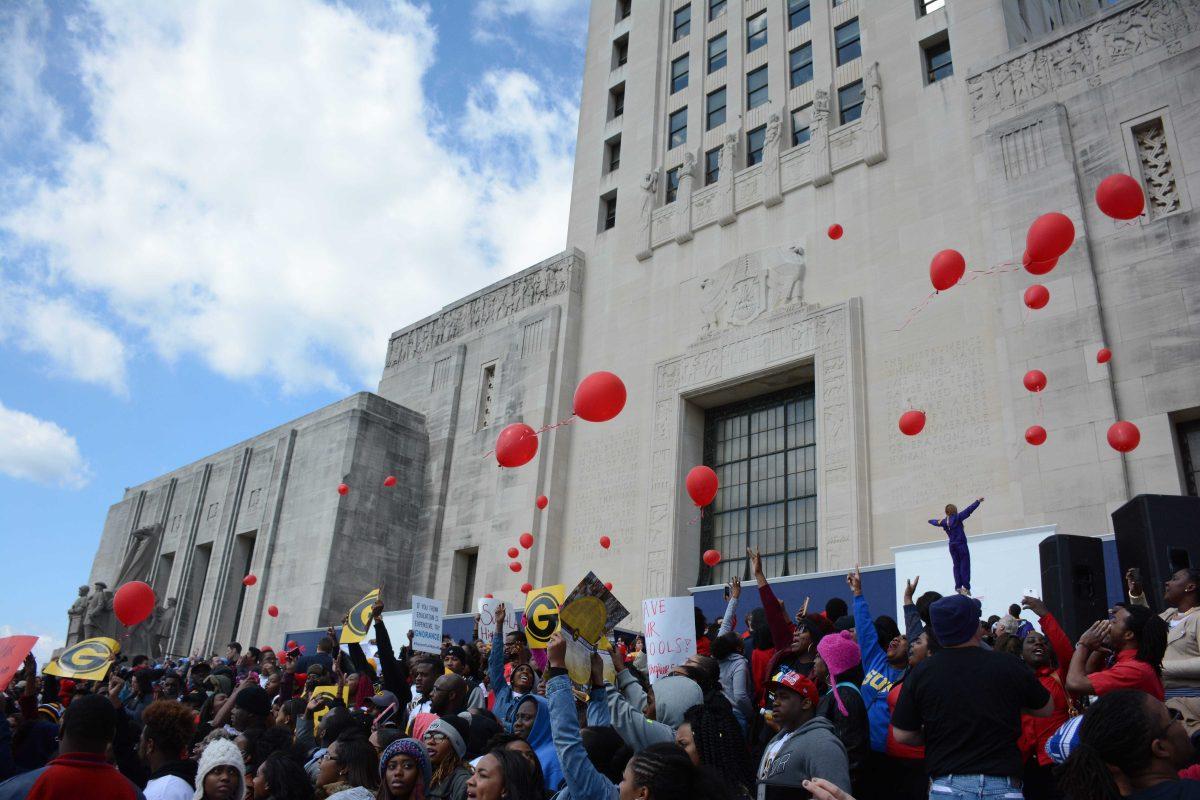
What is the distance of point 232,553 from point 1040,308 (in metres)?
26.6

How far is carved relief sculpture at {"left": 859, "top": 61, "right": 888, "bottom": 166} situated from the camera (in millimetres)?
21266

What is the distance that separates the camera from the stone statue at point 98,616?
2891 cm

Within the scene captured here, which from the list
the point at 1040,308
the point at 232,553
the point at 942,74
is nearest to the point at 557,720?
the point at 1040,308

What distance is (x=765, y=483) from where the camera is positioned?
2153 cm

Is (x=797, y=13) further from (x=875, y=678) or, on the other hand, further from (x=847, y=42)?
(x=875, y=678)

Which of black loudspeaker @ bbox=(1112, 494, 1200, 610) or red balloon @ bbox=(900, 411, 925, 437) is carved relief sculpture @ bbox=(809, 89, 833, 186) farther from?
black loudspeaker @ bbox=(1112, 494, 1200, 610)

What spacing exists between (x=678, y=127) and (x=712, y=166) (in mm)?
2666

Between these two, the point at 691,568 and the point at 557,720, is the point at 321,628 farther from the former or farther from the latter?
the point at 557,720

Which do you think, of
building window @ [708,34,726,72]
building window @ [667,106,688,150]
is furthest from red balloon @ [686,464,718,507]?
building window @ [708,34,726,72]

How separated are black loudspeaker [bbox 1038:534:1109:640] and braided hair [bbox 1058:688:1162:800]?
205 inches

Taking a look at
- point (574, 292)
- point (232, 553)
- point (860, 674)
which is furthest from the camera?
point (232, 553)

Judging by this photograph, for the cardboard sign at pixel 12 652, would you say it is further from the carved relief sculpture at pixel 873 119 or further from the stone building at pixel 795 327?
the carved relief sculpture at pixel 873 119

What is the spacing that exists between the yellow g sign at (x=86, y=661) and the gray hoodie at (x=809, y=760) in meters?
6.99

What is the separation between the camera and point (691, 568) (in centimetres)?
2167
